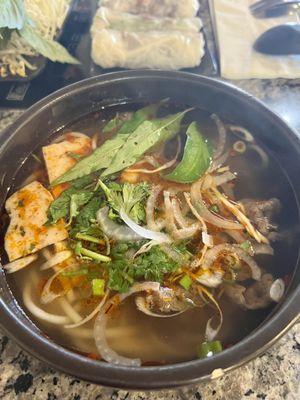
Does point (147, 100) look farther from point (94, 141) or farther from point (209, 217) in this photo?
point (209, 217)

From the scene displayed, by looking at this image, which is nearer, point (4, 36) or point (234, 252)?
point (234, 252)

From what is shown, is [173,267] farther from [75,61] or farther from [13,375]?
[75,61]

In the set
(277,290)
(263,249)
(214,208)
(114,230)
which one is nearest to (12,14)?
(114,230)

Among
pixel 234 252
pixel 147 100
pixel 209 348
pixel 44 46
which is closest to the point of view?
pixel 209 348

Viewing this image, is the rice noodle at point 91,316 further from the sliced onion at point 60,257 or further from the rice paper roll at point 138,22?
the rice paper roll at point 138,22

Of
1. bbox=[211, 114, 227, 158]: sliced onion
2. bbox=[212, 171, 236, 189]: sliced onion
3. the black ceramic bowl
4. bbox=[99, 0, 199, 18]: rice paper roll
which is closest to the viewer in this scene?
the black ceramic bowl

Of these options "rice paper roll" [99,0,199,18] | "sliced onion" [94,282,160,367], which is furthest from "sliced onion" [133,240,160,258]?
"rice paper roll" [99,0,199,18]

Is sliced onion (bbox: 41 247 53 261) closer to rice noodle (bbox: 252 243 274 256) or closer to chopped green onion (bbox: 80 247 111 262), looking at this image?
chopped green onion (bbox: 80 247 111 262)

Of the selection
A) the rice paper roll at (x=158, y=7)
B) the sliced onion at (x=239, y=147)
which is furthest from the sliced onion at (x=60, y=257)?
the rice paper roll at (x=158, y=7)
